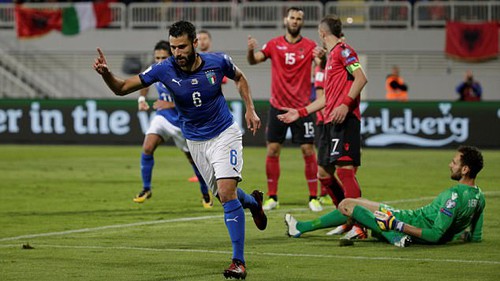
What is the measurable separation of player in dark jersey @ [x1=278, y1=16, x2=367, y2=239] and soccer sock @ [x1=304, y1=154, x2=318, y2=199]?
2841 mm

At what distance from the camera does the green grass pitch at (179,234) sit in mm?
9078

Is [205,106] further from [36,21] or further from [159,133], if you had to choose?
[36,21]

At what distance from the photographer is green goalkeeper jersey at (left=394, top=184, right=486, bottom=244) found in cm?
1012

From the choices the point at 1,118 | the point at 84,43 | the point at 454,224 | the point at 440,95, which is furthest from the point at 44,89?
the point at 454,224

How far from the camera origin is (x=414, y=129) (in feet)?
86.7

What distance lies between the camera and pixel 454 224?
1029 centimetres

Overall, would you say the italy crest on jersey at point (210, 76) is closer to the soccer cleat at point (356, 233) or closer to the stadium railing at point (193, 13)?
the soccer cleat at point (356, 233)

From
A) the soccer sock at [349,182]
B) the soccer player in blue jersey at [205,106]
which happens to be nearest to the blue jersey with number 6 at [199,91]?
the soccer player in blue jersey at [205,106]

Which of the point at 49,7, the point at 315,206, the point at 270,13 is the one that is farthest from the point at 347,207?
the point at 49,7

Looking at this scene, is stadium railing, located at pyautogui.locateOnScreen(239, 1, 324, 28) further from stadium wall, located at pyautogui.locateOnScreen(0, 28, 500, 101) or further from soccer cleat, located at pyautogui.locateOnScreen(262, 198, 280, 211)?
soccer cleat, located at pyautogui.locateOnScreen(262, 198, 280, 211)

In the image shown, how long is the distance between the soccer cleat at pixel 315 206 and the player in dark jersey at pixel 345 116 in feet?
7.75

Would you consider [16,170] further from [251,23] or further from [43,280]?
[251,23]

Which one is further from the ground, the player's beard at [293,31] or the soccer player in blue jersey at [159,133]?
the player's beard at [293,31]

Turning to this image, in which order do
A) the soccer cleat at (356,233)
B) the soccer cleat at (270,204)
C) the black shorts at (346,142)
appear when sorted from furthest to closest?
the soccer cleat at (270,204) → the black shorts at (346,142) → the soccer cleat at (356,233)
